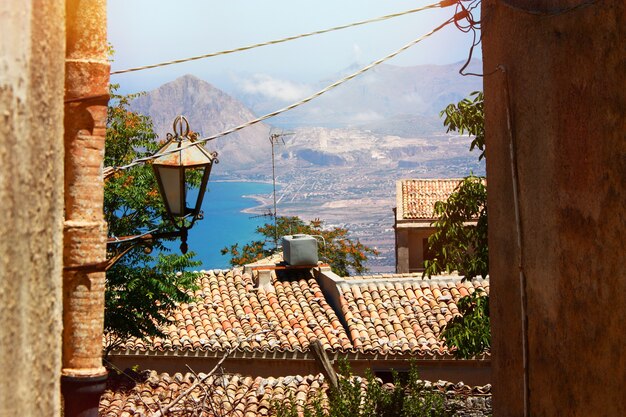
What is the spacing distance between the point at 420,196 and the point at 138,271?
20.5 meters

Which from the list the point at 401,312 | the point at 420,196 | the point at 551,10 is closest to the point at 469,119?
the point at 551,10

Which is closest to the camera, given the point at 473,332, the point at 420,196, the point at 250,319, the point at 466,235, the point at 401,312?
the point at 466,235

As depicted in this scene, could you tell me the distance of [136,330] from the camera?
17047 millimetres

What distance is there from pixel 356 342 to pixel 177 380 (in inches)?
208

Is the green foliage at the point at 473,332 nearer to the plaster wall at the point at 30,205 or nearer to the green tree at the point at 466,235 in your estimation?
the green tree at the point at 466,235

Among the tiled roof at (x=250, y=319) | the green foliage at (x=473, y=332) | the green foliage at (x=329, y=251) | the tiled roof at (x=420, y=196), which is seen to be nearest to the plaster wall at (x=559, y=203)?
the green foliage at (x=473, y=332)

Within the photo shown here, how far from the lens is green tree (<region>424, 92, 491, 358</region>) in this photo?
11.9 metres

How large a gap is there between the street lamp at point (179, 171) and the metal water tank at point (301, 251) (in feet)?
53.6

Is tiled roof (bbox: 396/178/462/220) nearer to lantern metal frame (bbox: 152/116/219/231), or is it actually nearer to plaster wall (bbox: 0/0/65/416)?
lantern metal frame (bbox: 152/116/219/231)

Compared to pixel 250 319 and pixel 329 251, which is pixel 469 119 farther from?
pixel 329 251

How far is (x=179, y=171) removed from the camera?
5.77m

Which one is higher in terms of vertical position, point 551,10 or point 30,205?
point 551,10

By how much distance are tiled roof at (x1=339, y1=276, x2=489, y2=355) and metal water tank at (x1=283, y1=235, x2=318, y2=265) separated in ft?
6.05

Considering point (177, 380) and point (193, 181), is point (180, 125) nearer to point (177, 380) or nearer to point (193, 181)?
point (177, 380)
